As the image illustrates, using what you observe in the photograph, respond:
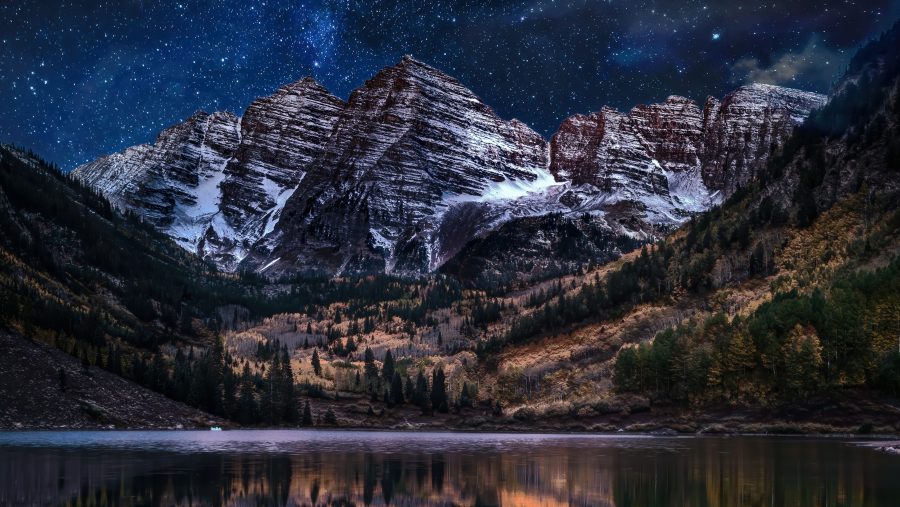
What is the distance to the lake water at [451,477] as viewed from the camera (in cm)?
4609

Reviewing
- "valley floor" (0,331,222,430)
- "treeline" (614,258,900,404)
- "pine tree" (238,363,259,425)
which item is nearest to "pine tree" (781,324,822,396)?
"treeline" (614,258,900,404)

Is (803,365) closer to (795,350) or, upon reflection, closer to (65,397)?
(795,350)

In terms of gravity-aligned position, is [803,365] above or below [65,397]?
above

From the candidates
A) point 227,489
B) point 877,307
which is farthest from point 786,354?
point 227,489

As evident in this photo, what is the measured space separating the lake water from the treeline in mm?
50426

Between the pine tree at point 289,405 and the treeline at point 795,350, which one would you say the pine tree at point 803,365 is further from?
the pine tree at point 289,405

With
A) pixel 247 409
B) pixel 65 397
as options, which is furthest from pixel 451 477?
pixel 247 409

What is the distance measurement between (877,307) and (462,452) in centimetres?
8345

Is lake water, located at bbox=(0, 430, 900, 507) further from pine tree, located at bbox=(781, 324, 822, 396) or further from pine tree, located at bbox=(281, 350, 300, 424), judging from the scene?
pine tree, located at bbox=(281, 350, 300, 424)

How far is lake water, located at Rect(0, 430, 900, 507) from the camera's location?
151 feet

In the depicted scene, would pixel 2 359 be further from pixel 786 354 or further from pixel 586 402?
pixel 786 354

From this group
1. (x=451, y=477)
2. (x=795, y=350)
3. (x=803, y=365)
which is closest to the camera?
(x=451, y=477)

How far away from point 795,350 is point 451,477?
9553cm

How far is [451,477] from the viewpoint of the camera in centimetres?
5953
